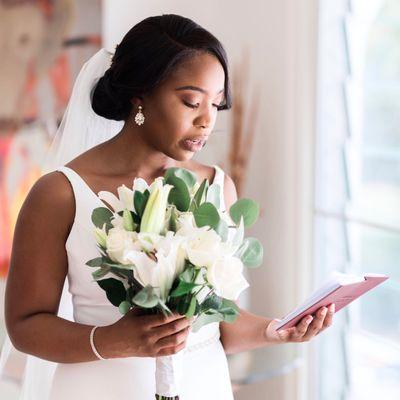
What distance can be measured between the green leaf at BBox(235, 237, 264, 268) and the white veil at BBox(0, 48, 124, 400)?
577mm

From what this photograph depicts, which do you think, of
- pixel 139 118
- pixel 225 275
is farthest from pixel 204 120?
pixel 225 275

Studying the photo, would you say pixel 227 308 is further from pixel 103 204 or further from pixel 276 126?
pixel 276 126

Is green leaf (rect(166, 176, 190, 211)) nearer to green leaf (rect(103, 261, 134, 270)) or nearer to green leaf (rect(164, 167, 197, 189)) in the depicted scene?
green leaf (rect(164, 167, 197, 189))

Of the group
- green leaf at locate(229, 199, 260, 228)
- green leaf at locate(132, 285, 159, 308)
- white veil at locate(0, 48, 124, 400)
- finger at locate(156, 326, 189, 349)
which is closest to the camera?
green leaf at locate(132, 285, 159, 308)

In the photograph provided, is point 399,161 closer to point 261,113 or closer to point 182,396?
point 261,113

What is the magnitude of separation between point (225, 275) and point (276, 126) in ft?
6.79

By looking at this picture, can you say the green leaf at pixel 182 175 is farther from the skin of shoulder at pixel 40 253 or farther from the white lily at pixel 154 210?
the skin of shoulder at pixel 40 253

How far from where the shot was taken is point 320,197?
3.53m

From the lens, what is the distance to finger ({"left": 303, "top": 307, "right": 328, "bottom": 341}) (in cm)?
191

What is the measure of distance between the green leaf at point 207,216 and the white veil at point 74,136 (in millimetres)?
619

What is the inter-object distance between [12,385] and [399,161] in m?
1.51

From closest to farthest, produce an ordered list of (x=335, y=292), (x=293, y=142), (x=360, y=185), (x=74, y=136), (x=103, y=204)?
(x=335, y=292), (x=103, y=204), (x=74, y=136), (x=360, y=185), (x=293, y=142)

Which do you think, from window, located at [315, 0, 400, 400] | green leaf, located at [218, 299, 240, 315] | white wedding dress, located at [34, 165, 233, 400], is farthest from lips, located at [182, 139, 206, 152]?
window, located at [315, 0, 400, 400]

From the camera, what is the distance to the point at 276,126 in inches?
143
